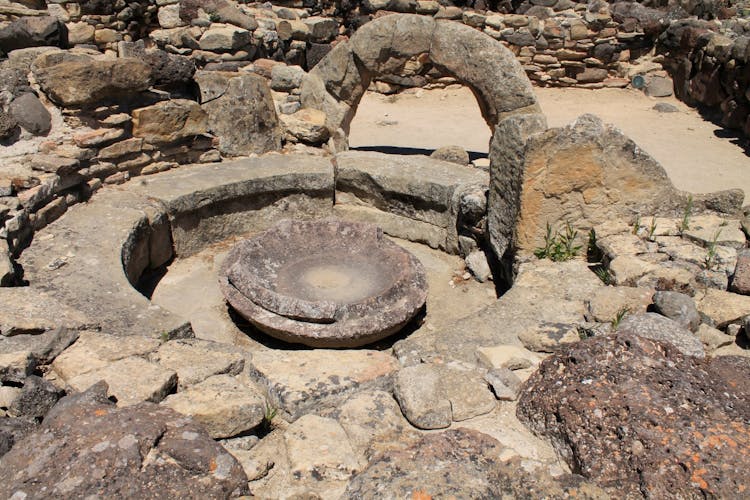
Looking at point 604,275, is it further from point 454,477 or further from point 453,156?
Answer: point 453,156

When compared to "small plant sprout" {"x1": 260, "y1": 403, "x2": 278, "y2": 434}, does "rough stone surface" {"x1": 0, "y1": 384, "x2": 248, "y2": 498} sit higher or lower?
higher

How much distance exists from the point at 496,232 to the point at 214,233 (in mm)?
2535

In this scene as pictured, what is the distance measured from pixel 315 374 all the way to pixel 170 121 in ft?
12.1

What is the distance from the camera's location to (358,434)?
2.87 meters

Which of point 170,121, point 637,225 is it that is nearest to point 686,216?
point 637,225

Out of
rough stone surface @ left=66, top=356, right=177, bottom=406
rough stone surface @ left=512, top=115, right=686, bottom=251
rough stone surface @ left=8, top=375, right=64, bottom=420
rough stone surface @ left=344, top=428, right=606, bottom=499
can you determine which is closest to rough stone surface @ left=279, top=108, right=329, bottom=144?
rough stone surface @ left=512, top=115, right=686, bottom=251

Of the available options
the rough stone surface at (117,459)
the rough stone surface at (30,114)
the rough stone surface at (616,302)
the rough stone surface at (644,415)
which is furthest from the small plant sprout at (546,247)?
the rough stone surface at (30,114)

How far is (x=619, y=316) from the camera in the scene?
11.9 ft

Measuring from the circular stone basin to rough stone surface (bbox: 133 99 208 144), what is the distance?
145 cm

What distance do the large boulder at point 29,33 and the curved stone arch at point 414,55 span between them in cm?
256

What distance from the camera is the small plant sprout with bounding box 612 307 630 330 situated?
3595mm

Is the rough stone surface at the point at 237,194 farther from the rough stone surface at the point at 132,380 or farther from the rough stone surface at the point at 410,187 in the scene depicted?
the rough stone surface at the point at 132,380

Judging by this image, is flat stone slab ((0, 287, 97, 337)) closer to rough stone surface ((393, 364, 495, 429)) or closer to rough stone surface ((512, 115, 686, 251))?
rough stone surface ((393, 364, 495, 429))

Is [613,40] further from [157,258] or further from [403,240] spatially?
[157,258]
